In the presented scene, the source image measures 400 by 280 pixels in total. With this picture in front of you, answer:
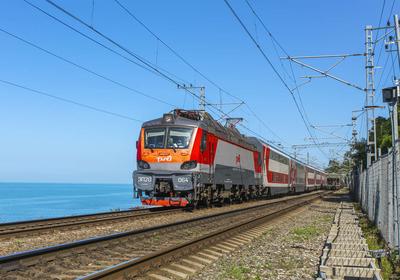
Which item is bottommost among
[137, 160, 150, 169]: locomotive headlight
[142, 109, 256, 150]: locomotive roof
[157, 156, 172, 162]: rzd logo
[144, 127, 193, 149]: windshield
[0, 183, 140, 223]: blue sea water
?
[0, 183, 140, 223]: blue sea water

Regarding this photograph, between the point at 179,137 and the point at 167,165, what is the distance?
1202 mm

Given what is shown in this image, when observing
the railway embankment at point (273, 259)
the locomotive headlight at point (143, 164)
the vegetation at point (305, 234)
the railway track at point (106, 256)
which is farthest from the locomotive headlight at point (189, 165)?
the railway track at point (106, 256)

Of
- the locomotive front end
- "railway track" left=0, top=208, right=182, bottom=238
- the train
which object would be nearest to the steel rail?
"railway track" left=0, top=208, right=182, bottom=238

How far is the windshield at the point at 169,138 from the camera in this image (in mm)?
17688

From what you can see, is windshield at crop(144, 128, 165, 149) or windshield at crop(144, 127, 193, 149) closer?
windshield at crop(144, 127, 193, 149)

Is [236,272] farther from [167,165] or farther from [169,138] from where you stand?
[169,138]

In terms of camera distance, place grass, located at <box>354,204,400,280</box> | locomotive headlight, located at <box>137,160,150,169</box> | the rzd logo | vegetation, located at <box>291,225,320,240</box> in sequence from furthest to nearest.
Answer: locomotive headlight, located at <box>137,160,150,169</box>
the rzd logo
vegetation, located at <box>291,225,320,240</box>
grass, located at <box>354,204,400,280</box>

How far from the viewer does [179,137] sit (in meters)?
17.8

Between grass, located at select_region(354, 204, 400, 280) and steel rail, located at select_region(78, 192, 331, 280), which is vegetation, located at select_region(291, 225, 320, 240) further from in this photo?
steel rail, located at select_region(78, 192, 331, 280)

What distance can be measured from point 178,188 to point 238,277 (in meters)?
10.0

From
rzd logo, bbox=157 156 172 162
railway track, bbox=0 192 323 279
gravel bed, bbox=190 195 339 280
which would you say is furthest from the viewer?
rzd logo, bbox=157 156 172 162

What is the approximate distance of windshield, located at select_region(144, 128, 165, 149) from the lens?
58.9ft

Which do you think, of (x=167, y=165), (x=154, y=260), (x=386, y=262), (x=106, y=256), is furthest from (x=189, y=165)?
(x=386, y=262)

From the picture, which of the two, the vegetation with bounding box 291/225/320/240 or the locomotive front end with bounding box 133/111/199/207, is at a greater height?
the locomotive front end with bounding box 133/111/199/207
